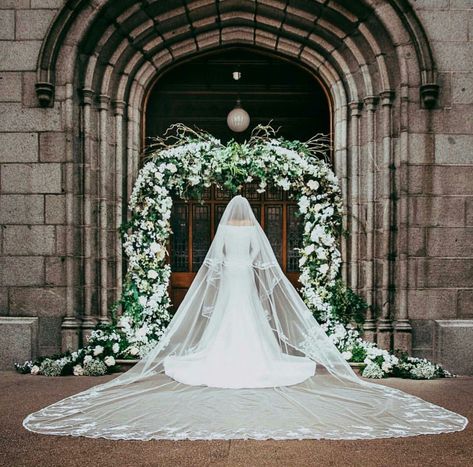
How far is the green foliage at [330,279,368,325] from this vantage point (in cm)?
803

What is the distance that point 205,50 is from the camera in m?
8.82

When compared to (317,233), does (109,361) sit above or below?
below

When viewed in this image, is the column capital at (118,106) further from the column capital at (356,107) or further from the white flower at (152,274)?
the column capital at (356,107)

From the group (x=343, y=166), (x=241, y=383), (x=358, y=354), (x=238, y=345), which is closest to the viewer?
(x=241, y=383)

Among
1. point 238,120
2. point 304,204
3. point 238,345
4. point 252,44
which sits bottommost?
point 238,345

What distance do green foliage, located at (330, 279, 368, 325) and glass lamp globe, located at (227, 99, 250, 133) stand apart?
2.53 metres

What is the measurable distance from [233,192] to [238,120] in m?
1.13

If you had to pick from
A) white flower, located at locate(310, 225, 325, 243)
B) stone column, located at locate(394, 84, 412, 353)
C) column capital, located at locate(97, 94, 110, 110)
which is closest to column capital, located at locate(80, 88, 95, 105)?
column capital, located at locate(97, 94, 110, 110)

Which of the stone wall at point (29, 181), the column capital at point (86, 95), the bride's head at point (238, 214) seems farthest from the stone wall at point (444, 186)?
the stone wall at point (29, 181)

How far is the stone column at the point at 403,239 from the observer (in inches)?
301

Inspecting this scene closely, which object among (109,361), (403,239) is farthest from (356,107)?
(109,361)

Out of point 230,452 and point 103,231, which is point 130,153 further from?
point 230,452

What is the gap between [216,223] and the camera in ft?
Answer: 28.8

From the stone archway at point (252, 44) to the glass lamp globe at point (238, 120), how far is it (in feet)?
3.23
